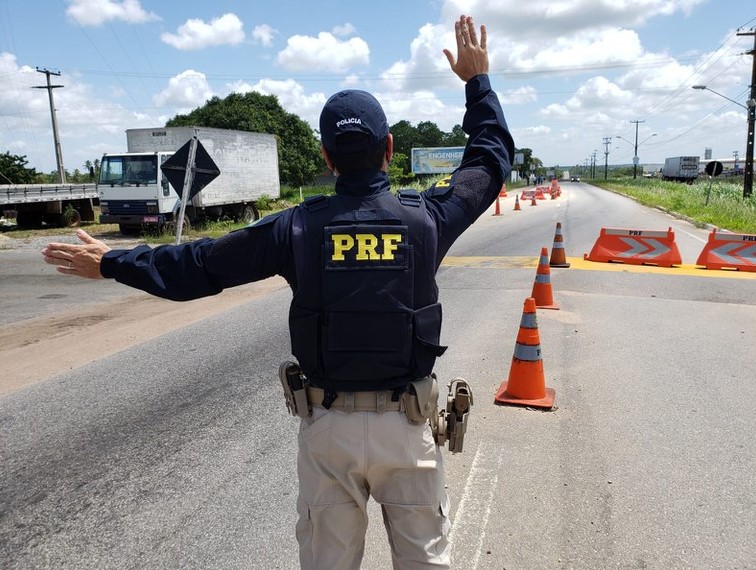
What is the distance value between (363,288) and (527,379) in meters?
3.41

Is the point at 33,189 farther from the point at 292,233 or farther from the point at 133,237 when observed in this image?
the point at 292,233

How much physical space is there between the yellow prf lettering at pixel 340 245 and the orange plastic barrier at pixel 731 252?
11.8 meters

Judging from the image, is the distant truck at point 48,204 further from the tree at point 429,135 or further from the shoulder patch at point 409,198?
the tree at point 429,135

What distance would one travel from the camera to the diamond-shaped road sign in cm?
1252

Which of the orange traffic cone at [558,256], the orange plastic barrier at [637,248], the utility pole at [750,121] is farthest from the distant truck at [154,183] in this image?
the utility pole at [750,121]

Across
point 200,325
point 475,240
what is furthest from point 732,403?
point 475,240

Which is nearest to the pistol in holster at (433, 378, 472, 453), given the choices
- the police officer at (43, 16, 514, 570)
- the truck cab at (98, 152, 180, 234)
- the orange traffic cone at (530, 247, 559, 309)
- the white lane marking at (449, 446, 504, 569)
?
the police officer at (43, 16, 514, 570)

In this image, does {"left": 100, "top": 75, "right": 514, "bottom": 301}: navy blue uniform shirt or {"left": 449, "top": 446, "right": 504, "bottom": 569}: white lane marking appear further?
{"left": 449, "top": 446, "right": 504, "bottom": 569}: white lane marking

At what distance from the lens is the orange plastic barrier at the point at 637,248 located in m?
12.2

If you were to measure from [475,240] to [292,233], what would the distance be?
16.2 m

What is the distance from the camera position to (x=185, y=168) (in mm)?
12609

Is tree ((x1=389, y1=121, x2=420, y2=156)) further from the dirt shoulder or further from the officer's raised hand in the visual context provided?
the officer's raised hand

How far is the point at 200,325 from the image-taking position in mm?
8039

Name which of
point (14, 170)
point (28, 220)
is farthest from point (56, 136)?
point (28, 220)
